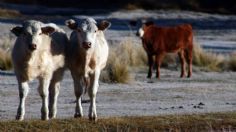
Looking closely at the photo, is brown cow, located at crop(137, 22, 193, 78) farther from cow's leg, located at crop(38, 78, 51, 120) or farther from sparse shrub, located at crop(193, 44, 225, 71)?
cow's leg, located at crop(38, 78, 51, 120)

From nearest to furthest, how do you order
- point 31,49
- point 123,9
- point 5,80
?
1. point 31,49
2. point 5,80
3. point 123,9

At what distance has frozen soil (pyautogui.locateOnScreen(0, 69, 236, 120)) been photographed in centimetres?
1941

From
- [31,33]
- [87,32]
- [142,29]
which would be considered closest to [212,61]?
[142,29]

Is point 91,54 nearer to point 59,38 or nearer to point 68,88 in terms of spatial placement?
point 59,38

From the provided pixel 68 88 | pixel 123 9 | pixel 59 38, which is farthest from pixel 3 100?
pixel 123 9

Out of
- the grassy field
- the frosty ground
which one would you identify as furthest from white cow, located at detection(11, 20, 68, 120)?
the frosty ground

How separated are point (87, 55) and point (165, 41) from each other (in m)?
12.9

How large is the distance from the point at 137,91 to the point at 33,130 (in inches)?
309

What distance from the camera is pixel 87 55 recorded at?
16406 mm

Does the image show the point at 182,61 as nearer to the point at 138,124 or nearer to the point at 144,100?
the point at 144,100

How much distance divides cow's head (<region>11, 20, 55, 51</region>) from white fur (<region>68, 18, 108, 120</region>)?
27.1 inches

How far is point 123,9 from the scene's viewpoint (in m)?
82.6

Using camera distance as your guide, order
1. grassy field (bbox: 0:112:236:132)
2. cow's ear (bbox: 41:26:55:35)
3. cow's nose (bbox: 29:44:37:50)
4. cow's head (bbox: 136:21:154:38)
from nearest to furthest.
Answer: cow's nose (bbox: 29:44:37:50)
grassy field (bbox: 0:112:236:132)
cow's ear (bbox: 41:26:55:35)
cow's head (bbox: 136:21:154:38)

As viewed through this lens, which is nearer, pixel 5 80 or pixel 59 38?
pixel 59 38
